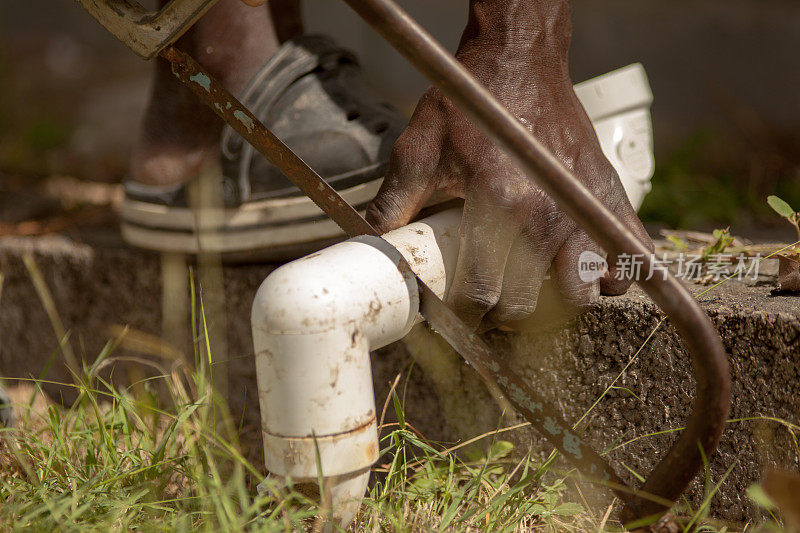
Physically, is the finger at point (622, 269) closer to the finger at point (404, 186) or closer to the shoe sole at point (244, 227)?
the finger at point (404, 186)

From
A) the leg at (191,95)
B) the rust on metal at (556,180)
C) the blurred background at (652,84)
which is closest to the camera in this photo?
the rust on metal at (556,180)

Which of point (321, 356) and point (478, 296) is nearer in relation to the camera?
point (321, 356)

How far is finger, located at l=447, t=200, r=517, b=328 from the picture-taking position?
96 centimetres

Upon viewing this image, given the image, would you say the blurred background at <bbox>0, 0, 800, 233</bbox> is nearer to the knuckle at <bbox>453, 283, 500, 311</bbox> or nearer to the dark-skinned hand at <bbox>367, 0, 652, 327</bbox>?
the dark-skinned hand at <bbox>367, 0, 652, 327</bbox>

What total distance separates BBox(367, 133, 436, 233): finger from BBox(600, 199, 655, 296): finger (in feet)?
0.93

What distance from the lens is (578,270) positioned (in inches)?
40.3

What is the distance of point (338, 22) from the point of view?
4113 millimetres

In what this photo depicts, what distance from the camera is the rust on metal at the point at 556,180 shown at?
2.57 ft

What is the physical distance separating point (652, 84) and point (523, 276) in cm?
291

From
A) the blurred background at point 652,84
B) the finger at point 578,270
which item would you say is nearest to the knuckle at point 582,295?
the finger at point 578,270

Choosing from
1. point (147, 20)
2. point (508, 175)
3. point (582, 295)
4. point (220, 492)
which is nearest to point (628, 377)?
point (582, 295)

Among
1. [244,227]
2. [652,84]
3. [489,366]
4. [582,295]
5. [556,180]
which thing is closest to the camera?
[556,180]

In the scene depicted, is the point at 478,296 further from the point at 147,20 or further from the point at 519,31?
the point at 147,20

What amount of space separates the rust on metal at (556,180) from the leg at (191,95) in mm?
664
